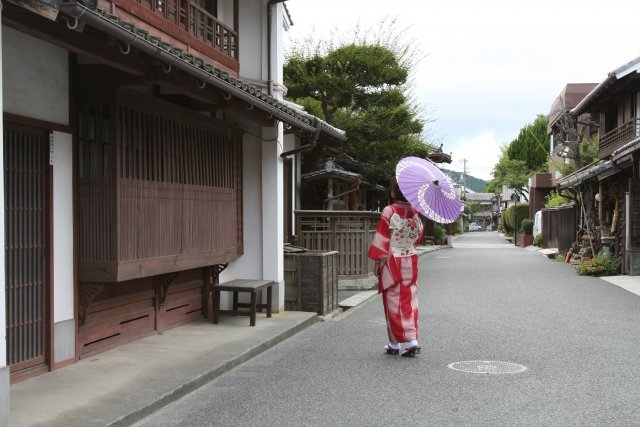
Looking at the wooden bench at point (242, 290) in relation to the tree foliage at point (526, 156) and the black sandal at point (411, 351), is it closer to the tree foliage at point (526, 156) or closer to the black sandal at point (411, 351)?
the black sandal at point (411, 351)

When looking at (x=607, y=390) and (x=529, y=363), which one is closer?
(x=607, y=390)

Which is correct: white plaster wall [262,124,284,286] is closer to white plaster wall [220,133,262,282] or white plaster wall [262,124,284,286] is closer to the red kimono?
white plaster wall [220,133,262,282]

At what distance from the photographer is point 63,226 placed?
7.05 metres

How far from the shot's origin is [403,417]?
556 centimetres

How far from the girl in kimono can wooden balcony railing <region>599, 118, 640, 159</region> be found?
1803cm

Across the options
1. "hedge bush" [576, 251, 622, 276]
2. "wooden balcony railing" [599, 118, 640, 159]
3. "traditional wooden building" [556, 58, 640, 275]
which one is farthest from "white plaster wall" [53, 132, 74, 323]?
"wooden balcony railing" [599, 118, 640, 159]

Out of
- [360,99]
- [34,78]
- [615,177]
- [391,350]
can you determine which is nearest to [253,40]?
[34,78]

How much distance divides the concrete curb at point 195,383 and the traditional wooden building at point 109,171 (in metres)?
1.05

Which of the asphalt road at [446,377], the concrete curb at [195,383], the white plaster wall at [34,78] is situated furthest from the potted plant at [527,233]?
the white plaster wall at [34,78]

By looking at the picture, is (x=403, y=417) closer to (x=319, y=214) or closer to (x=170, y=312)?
(x=170, y=312)

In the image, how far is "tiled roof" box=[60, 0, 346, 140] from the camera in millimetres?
4742

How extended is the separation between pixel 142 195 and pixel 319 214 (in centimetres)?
930

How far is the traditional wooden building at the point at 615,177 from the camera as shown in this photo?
62.6 feet

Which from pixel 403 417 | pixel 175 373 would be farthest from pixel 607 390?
pixel 175 373
